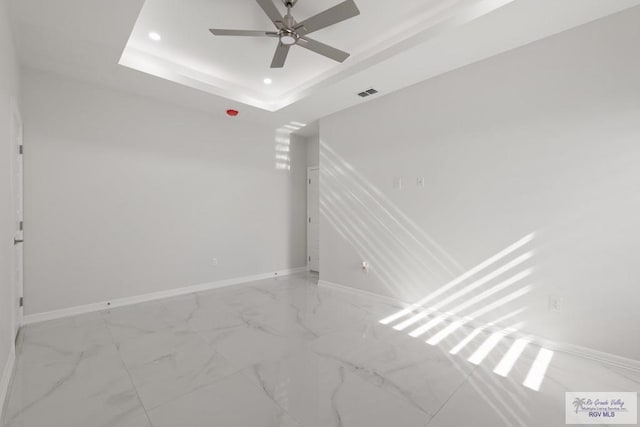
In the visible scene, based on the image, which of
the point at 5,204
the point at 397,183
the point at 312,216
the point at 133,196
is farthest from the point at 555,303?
the point at 133,196

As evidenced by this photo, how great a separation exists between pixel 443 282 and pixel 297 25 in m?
2.99

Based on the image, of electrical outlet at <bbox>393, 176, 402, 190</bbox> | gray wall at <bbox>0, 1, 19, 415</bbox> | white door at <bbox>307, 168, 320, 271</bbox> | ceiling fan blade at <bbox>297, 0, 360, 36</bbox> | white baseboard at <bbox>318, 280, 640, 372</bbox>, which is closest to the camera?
gray wall at <bbox>0, 1, 19, 415</bbox>

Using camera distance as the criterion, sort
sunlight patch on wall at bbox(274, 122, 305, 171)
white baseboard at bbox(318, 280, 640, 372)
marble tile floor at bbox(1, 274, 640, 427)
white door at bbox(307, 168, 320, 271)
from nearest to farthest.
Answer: marble tile floor at bbox(1, 274, 640, 427), white baseboard at bbox(318, 280, 640, 372), sunlight patch on wall at bbox(274, 122, 305, 171), white door at bbox(307, 168, 320, 271)

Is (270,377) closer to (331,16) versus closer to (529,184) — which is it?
(331,16)

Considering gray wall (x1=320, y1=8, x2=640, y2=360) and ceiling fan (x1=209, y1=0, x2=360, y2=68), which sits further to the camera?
gray wall (x1=320, y1=8, x2=640, y2=360)

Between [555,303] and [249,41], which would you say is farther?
[249,41]

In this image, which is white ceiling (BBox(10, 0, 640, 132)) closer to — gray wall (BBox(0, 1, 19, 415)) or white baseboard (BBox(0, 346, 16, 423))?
gray wall (BBox(0, 1, 19, 415))

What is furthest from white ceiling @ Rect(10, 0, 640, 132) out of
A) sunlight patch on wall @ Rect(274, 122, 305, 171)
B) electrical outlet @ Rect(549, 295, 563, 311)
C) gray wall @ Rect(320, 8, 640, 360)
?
electrical outlet @ Rect(549, 295, 563, 311)

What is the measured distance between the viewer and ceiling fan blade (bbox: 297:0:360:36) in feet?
6.75

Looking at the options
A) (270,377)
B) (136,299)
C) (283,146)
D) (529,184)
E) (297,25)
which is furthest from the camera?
(283,146)

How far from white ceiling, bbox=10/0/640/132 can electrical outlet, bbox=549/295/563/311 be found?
7.74ft

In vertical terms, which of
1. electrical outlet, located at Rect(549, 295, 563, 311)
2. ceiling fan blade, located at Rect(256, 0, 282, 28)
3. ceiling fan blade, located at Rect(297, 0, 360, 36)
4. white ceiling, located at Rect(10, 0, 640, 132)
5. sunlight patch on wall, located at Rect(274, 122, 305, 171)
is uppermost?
white ceiling, located at Rect(10, 0, 640, 132)

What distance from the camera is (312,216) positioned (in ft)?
19.2

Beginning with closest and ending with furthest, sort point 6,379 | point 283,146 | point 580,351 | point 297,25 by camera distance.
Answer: point 6,379, point 297,25, point 580,351, point 283,146
